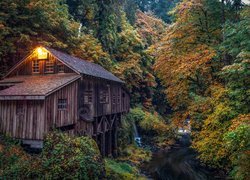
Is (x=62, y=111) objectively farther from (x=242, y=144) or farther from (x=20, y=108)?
(x=242, y=144)

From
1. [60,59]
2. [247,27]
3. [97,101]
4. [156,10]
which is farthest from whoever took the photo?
[156,10]

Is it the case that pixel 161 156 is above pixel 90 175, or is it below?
below

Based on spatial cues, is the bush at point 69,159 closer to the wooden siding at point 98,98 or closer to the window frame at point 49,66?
the wooden siding at point 98,98

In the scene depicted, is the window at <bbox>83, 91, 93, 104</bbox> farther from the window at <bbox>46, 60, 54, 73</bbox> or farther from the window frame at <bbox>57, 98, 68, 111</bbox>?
the window at <bbox>46, 60, 54, 73</bbox>

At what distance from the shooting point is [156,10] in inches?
→ 3009

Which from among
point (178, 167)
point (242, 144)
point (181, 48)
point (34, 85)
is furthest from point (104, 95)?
point (242, 144)

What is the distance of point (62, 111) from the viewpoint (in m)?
17.1

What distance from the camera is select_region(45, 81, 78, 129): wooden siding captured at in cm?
1593

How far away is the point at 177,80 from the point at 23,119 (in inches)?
471

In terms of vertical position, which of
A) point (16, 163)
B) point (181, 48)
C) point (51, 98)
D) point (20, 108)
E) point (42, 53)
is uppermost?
point (181, 48)

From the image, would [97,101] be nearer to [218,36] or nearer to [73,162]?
[73,162]

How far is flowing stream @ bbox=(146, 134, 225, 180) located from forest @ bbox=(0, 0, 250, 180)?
142 cm

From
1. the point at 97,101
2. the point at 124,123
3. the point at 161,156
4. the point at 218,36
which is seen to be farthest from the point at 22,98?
the point at 161,156

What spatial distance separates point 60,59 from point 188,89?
1046 cm
